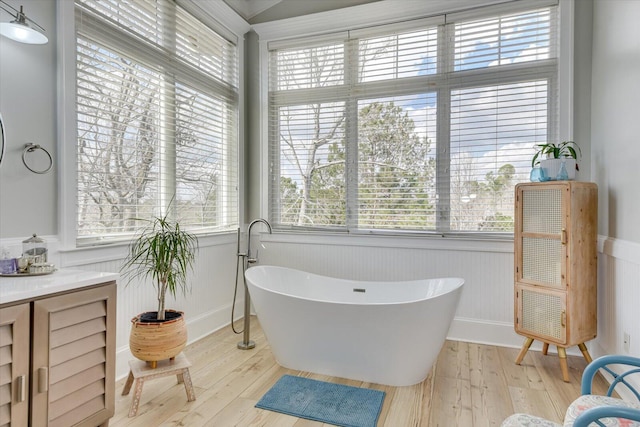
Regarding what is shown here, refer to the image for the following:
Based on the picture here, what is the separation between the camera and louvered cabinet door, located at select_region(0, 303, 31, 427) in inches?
53.1

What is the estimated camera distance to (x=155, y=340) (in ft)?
6.98

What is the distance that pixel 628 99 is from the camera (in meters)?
2.22

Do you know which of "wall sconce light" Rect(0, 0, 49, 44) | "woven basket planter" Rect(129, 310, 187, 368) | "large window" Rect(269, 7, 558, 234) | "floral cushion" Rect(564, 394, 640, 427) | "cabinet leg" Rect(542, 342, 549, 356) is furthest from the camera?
"large window" Rect(269, 7, 558, 234)

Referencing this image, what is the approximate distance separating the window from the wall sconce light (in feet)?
1.21

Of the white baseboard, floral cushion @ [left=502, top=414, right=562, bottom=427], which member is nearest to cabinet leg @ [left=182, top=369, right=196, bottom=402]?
floral cushion @ [left=502, top=414, right=562, bottom=427]

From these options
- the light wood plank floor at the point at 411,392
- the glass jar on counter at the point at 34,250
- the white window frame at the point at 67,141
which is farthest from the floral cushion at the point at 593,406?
the white window frame at the point at 67,141

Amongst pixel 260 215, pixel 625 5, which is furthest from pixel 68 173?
pixel 625 5

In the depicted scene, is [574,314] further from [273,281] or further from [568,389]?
[273,281]

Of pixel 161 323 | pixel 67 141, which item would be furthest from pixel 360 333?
pixel 67 141

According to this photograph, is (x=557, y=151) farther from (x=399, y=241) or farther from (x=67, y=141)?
(x=67, y=141)

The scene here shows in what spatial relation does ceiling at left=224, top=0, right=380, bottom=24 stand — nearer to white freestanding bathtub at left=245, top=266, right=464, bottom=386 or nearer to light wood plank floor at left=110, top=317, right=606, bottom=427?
white freestanding bathtub at left=245, top=266, right=464, bottom=386

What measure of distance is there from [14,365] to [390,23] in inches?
138

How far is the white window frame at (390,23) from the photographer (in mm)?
2893

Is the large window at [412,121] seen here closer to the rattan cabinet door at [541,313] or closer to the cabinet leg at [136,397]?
the rattan cabinet door at [541,313]
